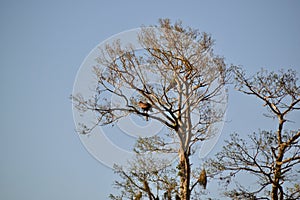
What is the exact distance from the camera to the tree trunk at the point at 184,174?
8.89 m

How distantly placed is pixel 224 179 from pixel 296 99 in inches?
78.3

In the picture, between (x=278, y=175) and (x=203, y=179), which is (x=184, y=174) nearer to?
(x=203, y=179)

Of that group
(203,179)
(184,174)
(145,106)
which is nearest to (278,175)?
(203,179)

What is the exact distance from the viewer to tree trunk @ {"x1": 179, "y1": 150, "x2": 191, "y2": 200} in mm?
8891

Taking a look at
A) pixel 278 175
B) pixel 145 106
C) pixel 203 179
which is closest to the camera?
pixel 278 175

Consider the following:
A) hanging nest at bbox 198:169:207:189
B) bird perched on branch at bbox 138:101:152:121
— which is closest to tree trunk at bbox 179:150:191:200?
hanging nest at bbox 198:169:207:189

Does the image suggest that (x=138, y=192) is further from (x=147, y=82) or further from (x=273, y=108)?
(x=273, y=108)

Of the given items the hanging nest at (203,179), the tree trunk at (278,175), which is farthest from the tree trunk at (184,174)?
the tree trunk at (278,175)

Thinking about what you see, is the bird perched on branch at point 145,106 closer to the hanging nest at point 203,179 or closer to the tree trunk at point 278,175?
→ the hanging nest at point 203,179

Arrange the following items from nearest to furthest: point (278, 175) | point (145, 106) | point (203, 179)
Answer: point (278, 175), point (203, 179), point (145, 106)

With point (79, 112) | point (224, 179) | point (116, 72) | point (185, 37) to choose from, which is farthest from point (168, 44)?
point (224, 179)

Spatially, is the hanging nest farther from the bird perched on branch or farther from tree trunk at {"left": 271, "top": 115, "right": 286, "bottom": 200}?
the bird perched on branch

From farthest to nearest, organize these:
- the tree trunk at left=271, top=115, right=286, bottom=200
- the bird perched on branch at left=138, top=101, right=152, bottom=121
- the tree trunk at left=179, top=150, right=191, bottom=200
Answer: the bird perched on branch at left=138, top=101, right=152, bottom=121 → the tree trunk at left=179, top=150, right=191, bottom=200 → the tree trunk at left=271, top=115, right=286, bottom=200

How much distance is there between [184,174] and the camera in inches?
355
